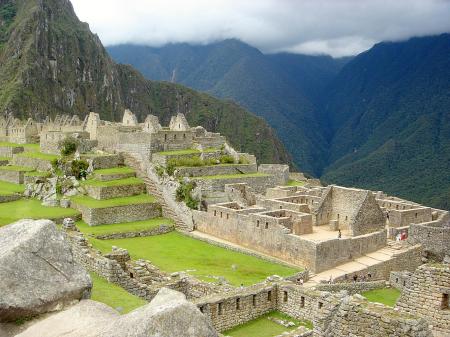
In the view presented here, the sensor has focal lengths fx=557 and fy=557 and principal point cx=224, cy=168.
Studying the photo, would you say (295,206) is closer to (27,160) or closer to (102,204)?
(102,204)

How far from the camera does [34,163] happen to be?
37156 mm

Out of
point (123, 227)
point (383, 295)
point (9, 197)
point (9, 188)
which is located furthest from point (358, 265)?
point (9, 188)

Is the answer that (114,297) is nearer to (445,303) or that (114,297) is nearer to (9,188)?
(445,303)

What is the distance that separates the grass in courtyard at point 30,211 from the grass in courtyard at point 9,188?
137cm

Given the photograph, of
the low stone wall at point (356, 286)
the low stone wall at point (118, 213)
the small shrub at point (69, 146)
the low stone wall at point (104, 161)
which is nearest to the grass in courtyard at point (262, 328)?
the low stone wall at point (356, 286)

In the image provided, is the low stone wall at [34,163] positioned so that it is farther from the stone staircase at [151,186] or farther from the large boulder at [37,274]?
the large boulder at [37,274]

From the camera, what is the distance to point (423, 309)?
7.85 m

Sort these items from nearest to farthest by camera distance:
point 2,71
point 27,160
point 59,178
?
point 59,178, point 27,160, point 2,71

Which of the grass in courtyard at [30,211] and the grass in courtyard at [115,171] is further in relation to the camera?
the grass in courtyard at [115,171]

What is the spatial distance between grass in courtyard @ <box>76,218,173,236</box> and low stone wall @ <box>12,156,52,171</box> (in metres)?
9.05

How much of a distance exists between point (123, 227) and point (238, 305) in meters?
16.7

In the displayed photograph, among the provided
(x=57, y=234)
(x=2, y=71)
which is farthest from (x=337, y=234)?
(x=2, y=71)

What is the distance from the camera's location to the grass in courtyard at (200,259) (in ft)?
63.4

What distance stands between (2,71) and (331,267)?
187m
